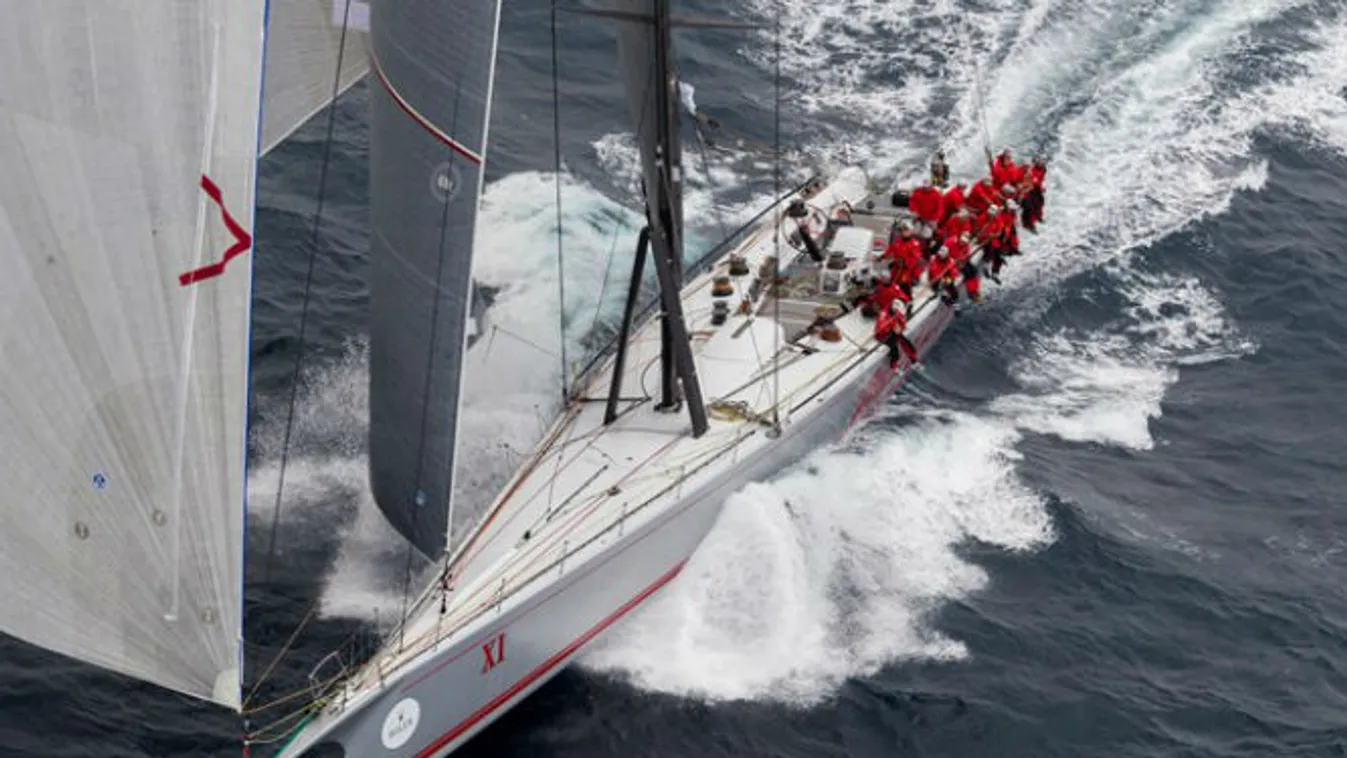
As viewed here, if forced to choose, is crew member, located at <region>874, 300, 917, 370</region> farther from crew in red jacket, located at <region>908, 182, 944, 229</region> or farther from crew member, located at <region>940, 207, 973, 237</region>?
crew in red jacket, located at <region>908, 182, 944, 229</region>

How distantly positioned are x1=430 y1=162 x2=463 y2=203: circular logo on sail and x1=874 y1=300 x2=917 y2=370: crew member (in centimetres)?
906

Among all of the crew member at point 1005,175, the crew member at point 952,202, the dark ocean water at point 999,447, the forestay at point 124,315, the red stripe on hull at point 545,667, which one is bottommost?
the red stripe on hull at point 545,667

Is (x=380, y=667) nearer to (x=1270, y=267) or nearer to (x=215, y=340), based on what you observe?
(x=215, y=340)

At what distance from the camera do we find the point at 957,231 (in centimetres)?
2562

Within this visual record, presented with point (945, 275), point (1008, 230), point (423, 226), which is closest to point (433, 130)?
point (423, 226)

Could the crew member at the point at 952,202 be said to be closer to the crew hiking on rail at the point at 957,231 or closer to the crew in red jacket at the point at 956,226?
the crew hiking on rail at the point at 957,231

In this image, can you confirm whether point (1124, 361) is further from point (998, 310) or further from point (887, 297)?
point (887, 297)

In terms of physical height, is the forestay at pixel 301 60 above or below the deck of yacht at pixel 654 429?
above

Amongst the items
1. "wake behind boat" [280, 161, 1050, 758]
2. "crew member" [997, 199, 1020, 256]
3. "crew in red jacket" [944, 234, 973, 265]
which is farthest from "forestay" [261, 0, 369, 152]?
"crew member" [997, 199, 1020, 256]

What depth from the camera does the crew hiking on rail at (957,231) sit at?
24453 millimetres

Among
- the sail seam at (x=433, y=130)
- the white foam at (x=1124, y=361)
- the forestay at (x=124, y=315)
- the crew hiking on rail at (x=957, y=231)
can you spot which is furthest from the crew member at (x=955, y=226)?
the forestay at (x=124, y=315)

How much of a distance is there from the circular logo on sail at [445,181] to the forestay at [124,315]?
3030 millimetres

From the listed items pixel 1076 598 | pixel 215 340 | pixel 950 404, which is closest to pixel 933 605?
pixel 1076 598

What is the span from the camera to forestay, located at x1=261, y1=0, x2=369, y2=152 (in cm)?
1884
